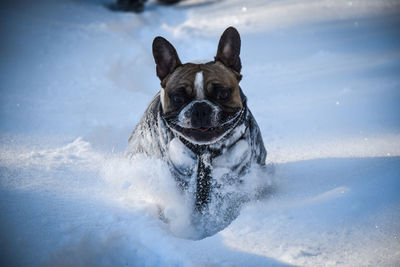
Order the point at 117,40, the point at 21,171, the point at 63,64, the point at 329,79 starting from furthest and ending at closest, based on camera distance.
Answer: the point at 117,40, the point at 63,64, the point at 329,79, the point at 21,171

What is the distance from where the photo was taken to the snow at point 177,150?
4.62ft

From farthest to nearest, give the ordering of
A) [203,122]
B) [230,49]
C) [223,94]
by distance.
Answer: [230,49], [223,94], [203,122]

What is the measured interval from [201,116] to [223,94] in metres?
0.24

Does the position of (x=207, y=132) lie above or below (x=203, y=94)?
below

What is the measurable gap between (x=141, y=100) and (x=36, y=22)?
2.95 meters

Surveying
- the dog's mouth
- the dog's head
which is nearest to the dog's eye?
A: the dog's head

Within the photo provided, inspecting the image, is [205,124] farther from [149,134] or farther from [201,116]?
[149,134]

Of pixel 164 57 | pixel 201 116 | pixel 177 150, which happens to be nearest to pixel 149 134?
pixel 177 150

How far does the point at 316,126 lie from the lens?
2.92 meters

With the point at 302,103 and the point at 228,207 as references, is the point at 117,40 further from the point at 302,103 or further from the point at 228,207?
the point at 228,207

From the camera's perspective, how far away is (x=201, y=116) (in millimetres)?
1629

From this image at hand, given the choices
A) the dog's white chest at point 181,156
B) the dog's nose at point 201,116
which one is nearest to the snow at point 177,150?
the dog's white chest at point 181,156

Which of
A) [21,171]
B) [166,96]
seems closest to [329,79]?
[166,96]

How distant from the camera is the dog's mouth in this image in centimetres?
168
